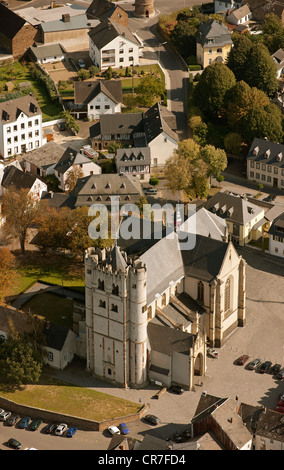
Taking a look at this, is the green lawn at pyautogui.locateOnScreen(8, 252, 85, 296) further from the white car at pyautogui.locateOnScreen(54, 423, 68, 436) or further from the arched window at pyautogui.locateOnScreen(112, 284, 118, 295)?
the white car at pyautogui.locateOnScreen(54, 423, 68, 436)

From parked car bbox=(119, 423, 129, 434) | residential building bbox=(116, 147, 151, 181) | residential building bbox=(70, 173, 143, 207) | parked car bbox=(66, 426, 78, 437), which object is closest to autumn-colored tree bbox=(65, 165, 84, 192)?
residential building bbox=(70, 173, 143, 207)

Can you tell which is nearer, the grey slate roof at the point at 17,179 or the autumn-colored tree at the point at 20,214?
the autumn-colored tree at the point at 20,214

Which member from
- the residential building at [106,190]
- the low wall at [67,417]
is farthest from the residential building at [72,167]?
the low wall at [67,417]

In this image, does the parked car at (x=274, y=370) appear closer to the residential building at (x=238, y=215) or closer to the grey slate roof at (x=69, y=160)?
the residential building at (x=238, y=215)

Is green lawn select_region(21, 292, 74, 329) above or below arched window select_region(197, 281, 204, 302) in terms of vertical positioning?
below

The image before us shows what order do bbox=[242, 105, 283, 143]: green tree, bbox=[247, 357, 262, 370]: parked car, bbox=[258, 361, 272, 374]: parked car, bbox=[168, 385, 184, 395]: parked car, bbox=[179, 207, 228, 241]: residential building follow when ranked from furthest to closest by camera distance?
bbox=[242, 105, 283, 143]: green tree, bbox=[179, 207, 228, 241]: residential building, bbox=[247, 357, 262, 370]: parked car, bbox=[258, 361, 272, 374]: parked car, bbox=[168, 385, 184, 395]: parked car

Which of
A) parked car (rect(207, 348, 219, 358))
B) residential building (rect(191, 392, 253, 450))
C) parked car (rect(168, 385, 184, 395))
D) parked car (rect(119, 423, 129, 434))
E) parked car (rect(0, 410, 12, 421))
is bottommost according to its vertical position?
parked car (rect(119, 423, 129, 434))
